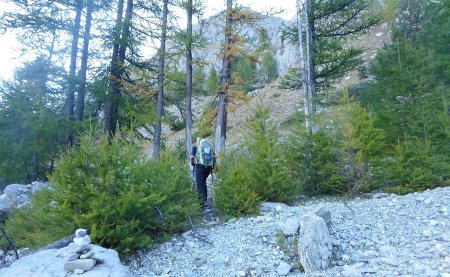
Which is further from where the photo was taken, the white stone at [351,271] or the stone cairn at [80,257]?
the white stone at [351,271]

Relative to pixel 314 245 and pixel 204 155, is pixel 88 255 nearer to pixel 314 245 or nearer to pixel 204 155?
pixel 314 245

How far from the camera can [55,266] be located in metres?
5.36

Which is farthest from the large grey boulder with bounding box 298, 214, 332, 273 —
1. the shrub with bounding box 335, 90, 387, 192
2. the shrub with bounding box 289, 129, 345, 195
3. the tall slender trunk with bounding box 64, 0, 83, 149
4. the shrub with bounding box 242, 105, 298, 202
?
the tall slender trunk with bounding box 64, 0, 83, 149

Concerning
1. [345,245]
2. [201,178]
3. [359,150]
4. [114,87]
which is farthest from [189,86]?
[345,245]

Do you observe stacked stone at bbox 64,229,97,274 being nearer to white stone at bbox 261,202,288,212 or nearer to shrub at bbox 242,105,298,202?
white stone at bbox 261,202,288,212

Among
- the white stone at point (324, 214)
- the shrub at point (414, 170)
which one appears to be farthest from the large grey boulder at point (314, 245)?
the shrub at point (414, 170)

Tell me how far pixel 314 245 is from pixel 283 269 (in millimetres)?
663

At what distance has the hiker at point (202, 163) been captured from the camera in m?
9.83

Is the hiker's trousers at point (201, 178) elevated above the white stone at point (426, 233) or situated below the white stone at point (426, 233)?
above

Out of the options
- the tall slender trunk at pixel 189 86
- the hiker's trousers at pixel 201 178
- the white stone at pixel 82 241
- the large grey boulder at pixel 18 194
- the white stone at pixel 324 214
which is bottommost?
the white stone at pixel 82 241

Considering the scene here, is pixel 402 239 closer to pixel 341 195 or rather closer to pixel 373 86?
pixel 341 195

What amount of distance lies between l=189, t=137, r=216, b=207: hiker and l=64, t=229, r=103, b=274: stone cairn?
439 cm

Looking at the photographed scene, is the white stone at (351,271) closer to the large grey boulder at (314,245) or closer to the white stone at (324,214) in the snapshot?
the large grey boulder at (314,245)

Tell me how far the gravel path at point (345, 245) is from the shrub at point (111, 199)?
0.49 meters
